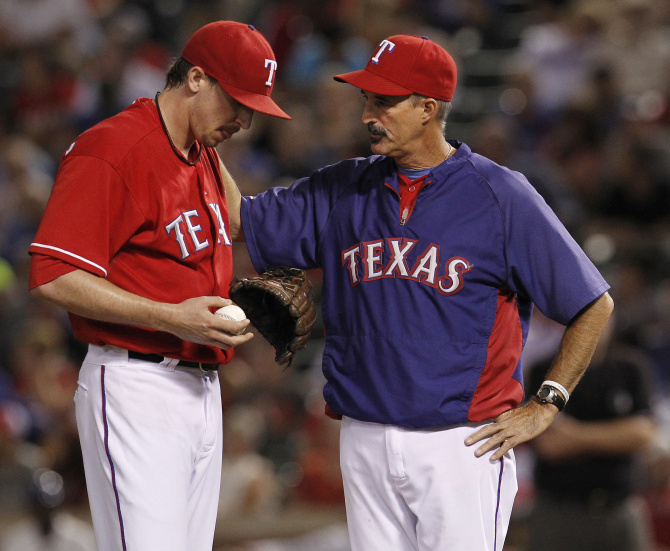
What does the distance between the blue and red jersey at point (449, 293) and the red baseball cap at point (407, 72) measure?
0.82 feet

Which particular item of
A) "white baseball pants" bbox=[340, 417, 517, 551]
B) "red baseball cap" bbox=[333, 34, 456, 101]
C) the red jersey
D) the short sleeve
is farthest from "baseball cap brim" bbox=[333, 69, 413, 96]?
"white baseball pants" bbox=[340, 417, 517, 551]

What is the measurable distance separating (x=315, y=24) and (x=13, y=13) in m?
2.99

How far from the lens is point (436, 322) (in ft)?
9.48

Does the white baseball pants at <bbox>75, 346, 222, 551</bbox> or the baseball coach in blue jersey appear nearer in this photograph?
the white baseball pants at <bbox>75, 346, 222, 551</bbox>

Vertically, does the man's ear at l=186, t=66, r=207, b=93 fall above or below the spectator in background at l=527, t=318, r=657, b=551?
above

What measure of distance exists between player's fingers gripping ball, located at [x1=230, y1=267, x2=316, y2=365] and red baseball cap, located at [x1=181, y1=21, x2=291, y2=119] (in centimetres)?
52

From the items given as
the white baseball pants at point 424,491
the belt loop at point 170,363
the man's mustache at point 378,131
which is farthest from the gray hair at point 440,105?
the belt loop at point 170,363

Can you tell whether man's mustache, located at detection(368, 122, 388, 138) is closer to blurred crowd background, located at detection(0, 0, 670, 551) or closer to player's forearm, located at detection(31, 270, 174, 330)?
player's forearm, located at detection(31, 270, 174, 330)

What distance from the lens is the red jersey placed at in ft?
8.69

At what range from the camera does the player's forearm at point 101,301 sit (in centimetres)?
263

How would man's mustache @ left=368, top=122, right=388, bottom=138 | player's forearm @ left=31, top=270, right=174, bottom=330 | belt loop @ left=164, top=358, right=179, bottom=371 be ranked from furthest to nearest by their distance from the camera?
man's mustache @ left=368, top=122, right=388, bottom=138, belt loop @ left=164, top=358, right=179, bottom=371, player's forearm @ left=31, top=270, right=174, bottom=330

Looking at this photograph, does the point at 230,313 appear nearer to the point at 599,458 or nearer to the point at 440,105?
the point at 440,105

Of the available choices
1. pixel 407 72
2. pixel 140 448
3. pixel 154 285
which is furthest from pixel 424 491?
pixel 407 72

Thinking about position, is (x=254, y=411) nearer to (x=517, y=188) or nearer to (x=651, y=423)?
(x=651, y=423)
